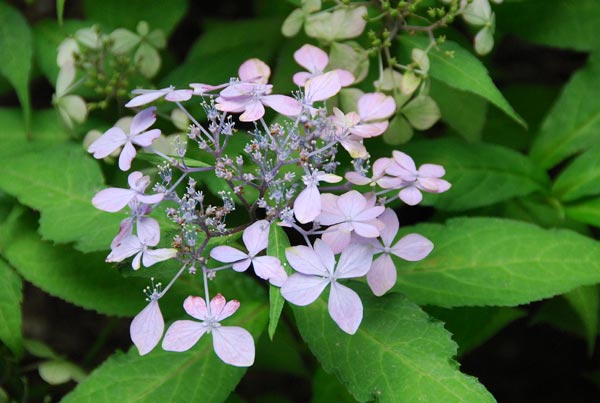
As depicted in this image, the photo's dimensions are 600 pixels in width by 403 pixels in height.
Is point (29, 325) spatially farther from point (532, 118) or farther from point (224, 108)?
point (532, 118)

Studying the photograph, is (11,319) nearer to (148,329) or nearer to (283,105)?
(148,329)

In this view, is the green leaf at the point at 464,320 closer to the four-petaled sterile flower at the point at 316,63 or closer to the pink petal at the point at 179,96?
the four-petaled sterile flower at the point at 316,63

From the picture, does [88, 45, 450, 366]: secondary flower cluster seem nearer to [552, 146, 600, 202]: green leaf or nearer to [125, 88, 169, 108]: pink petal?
[125, 88, 169, 108]: pink petal

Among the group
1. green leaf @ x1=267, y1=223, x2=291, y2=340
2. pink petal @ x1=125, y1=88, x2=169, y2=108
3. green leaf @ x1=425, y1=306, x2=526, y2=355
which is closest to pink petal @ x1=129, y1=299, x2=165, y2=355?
green leaf @ x1=267, y1=223, x2=291, y2=340

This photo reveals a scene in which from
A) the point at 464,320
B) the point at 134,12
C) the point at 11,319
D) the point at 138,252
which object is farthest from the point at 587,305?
the point at 134,12

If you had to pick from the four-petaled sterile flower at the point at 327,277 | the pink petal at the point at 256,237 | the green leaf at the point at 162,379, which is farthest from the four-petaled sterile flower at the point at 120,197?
the green leaf at the point at 162,379

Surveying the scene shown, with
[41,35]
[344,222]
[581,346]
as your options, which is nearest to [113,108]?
[41,35]
